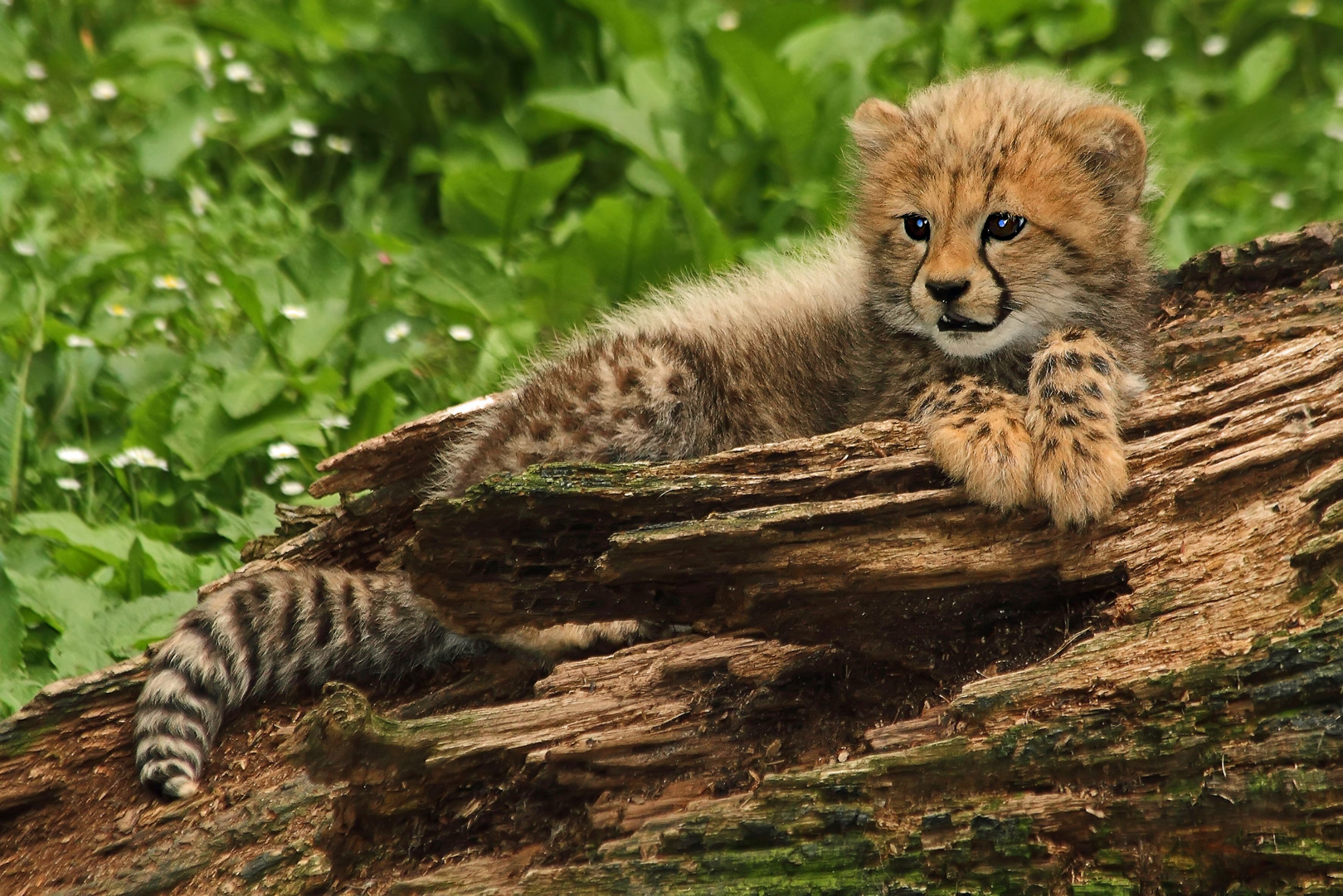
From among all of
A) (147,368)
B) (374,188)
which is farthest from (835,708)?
(374,188)

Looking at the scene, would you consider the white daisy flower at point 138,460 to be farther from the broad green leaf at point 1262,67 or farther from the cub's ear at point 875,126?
the broad green leaf at point 1262,67

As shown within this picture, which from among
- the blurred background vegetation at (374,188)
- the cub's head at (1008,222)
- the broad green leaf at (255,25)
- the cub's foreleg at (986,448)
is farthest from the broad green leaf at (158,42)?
the cub's foreleg at (986,448)

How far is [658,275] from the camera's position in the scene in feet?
18.7

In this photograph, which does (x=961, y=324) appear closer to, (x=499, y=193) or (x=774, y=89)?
(x=774, y=89)

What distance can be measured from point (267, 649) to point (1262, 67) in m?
5.95

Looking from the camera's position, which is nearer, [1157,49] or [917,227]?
[917,227]

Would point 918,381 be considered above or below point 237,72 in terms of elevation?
below

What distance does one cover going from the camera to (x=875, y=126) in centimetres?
411

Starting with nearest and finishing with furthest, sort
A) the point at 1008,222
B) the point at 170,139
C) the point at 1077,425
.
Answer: the point at 1077,425
the point at 1008,222
the point at 170,139

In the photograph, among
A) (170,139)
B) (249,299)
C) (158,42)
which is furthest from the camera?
(158,42)

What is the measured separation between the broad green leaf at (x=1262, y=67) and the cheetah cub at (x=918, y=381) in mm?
3218

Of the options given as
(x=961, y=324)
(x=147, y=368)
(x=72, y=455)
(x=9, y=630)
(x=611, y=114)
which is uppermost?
(x=611, y=114)

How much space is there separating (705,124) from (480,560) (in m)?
3.71

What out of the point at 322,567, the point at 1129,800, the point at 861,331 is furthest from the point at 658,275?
the point at 1129,800
